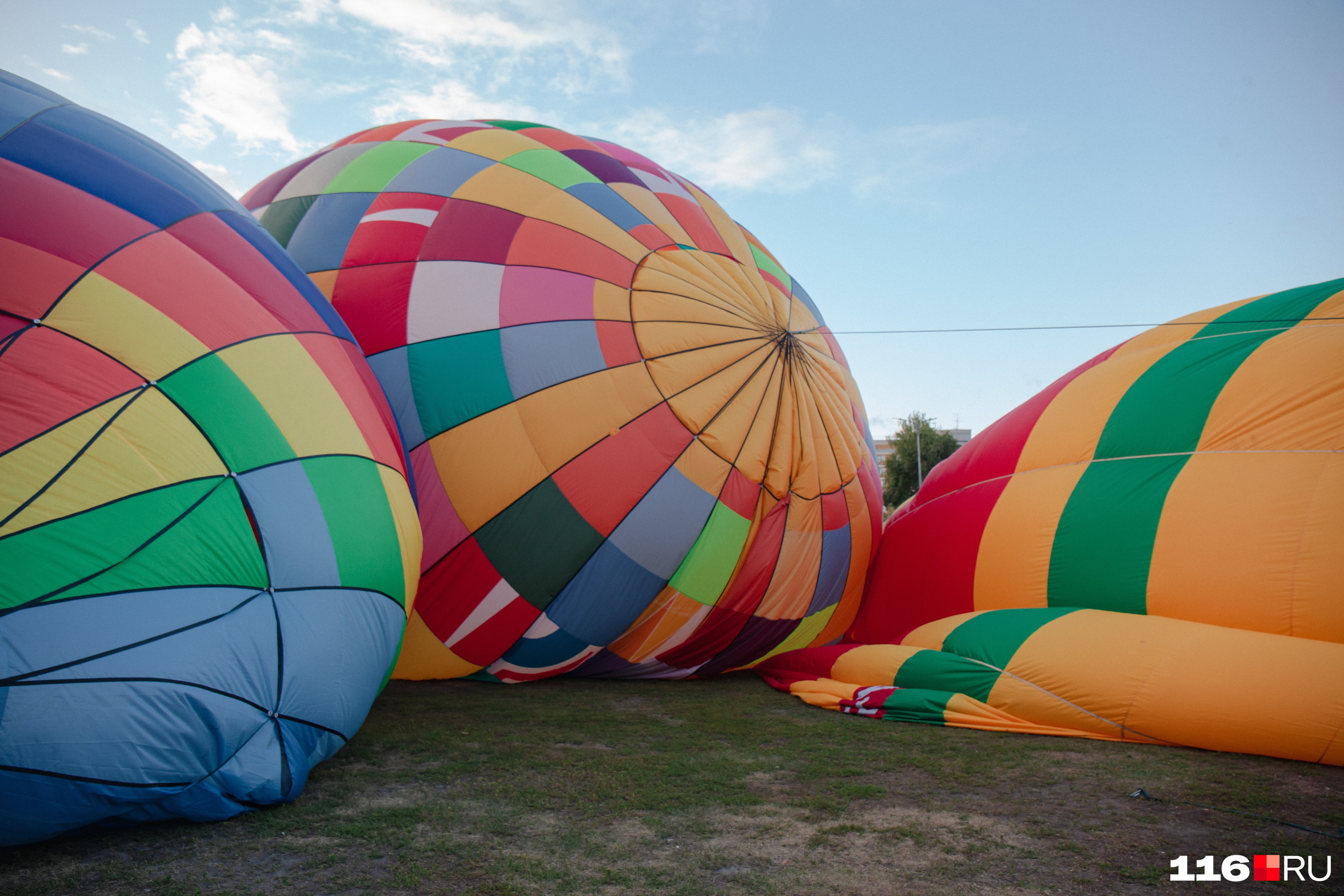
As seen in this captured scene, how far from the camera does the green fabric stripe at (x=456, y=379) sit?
479cm

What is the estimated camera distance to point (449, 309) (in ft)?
16.2

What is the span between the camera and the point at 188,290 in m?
3.34

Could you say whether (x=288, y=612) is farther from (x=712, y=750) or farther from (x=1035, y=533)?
(x=1035, y=533)

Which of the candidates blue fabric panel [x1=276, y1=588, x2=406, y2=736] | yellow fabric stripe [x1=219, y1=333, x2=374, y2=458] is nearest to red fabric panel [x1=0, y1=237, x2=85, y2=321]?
yellow fabric stripe [x1=219, y1=333, x2=374, y2=458]

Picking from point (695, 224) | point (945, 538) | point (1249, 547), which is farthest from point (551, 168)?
point (1249, 547)

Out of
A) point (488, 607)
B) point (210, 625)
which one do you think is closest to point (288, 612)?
point (210, 625)

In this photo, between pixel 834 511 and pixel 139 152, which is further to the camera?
pixel 834 511

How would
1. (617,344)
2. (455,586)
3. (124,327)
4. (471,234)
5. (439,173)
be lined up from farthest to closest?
(439,173)
(471,234)
(617,344)
(455,586)
(124,327)

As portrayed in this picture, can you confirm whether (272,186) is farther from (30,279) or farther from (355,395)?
(30,279)

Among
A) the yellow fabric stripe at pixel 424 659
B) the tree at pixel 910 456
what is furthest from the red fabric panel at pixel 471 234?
the tree at pixel 910 456

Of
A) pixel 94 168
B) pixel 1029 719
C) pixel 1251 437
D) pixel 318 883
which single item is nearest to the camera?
pixel 318 883

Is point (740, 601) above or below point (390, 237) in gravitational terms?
below

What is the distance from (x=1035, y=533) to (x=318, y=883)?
13.1 feet

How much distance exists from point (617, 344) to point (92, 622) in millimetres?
3029
